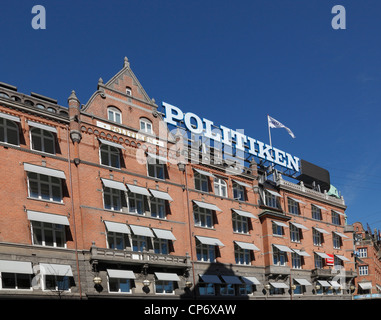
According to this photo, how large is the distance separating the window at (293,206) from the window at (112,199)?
87.9 feet

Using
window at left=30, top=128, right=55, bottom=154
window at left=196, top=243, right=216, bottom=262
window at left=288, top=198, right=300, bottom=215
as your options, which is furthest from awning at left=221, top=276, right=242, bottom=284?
window at left=30, top=128, right=55, bottom=154

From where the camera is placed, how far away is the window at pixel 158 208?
41.2 metres

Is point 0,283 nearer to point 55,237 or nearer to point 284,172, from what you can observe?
point 55,237

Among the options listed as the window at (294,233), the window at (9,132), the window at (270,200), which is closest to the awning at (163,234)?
the window at (9,132)

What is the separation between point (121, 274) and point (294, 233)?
28.3m

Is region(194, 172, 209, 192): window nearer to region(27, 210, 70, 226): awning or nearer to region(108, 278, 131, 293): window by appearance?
region(108, 278, 131, 293): window

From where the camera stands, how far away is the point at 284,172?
61.4 m

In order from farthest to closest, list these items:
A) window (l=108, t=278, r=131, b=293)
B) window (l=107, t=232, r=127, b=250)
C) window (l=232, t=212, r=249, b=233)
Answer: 1. window (l=232, t=212, r=249, b=233)
2. window (l=107, t=232, r=127, b=250)
3. window (l=108, t=278, r=131, b=293)

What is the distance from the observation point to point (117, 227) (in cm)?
3666

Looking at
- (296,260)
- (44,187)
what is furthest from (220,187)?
(44,187)

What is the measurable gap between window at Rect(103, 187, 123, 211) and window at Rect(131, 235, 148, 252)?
9.79ft

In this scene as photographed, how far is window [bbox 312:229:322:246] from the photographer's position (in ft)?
195

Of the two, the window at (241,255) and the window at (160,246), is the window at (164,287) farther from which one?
the window at (241,255)
